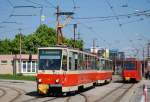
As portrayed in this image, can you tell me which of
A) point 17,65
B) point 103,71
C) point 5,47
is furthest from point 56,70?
point 5,47

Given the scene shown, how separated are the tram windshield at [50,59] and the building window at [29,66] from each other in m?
49.2

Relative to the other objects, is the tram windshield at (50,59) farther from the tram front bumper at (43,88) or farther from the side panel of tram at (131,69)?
the side panel of tram at (131,69)

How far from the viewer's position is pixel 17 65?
76562mm

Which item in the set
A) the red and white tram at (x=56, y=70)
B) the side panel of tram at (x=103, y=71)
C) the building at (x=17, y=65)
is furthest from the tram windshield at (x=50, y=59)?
the building at (x=17, y=65)

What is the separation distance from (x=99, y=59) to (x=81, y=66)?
1095cm

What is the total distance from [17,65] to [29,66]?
8.46ft

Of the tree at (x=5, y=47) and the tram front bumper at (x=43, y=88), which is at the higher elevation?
the tree at (x=5, y=47)

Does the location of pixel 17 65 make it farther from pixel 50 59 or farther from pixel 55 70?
pixel 55 70

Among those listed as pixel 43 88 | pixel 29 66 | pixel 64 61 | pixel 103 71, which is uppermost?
pixel 64 61

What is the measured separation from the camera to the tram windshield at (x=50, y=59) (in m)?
25.5

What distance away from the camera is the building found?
74938mm

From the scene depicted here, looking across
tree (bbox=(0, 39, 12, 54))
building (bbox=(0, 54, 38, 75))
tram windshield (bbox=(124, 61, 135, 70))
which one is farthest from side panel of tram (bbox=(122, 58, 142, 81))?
tree (bbox=(0, 39, 12, 54))

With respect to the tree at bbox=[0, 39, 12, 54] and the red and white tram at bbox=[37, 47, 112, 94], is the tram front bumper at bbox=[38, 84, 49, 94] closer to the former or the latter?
the red and white tram at bbox=[37, 47, 112, 94]

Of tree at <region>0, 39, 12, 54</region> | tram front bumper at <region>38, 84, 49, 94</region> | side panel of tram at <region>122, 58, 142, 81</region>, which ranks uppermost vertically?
tree at <region>0, 39, 12, 54</region>
